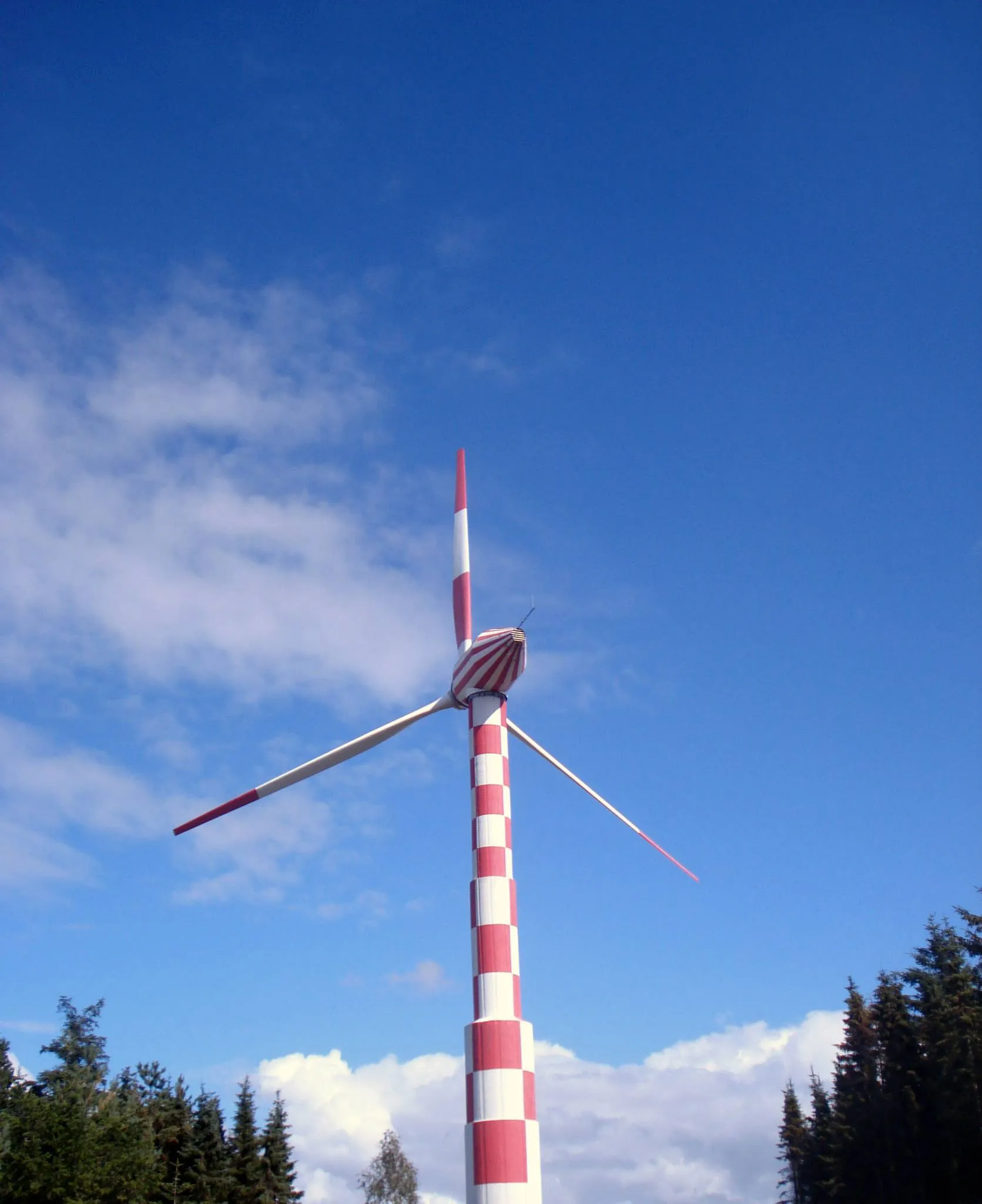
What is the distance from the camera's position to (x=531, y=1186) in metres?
25.4

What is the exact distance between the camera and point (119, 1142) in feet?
163

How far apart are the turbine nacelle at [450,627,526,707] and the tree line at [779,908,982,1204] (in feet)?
102

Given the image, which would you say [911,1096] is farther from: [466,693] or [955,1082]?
[466,693]

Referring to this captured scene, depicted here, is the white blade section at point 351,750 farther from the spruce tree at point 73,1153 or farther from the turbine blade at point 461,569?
the spruce tree at point 73,1153

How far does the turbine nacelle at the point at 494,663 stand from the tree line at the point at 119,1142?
31.8 meters

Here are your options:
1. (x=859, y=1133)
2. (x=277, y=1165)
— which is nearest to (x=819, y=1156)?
(x=859, y=1133)

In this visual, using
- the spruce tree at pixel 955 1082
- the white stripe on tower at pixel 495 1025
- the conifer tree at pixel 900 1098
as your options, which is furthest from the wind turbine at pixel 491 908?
the conifer tree at pixel 900 1098

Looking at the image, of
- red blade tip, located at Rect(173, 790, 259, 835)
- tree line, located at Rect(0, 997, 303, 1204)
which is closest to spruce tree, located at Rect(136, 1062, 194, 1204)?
tree line, located at Rect(0, 997, 303, 1204)

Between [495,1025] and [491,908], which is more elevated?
[491,908]

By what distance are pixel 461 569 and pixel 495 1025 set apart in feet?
49.3

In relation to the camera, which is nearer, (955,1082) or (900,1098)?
(955,1082)

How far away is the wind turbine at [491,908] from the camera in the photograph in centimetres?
2547

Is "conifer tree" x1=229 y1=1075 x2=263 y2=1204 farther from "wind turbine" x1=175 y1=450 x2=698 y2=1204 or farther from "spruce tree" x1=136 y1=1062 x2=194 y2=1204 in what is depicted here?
"wind turbine" x1=175 y1=450 x2=698 y2=1204

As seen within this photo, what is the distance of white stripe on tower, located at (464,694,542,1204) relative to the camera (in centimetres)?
2530
